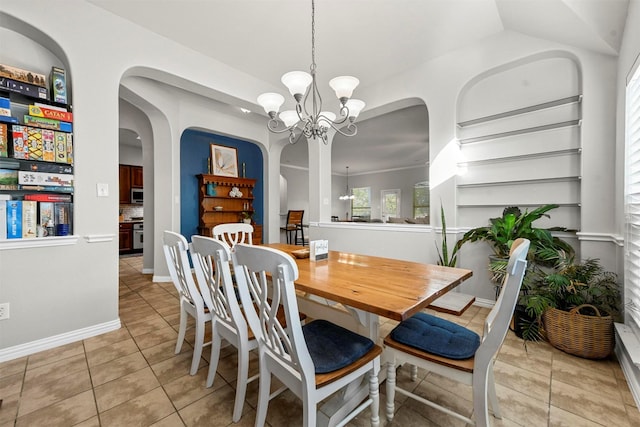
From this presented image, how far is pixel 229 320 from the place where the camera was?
59.3 inches

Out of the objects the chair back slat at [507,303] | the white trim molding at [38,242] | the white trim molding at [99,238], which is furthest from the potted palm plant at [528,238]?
the white trim molding at [38,242]

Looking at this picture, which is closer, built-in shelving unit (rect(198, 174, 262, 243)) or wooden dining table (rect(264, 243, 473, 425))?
wooden dining table (rect(264, 243, 473, 425))

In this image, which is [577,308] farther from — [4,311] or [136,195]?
[136,195]

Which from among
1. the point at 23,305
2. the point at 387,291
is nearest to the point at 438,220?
the point at 387,291

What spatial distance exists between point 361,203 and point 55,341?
945 centimetres

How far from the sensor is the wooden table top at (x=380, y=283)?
1093 millimetres

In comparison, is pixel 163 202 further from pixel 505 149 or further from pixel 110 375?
pixel 505 149

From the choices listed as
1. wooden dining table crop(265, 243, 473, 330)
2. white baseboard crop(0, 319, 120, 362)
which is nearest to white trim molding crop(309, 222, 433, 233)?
wooden dining table crop(265, 243, 473, 330)

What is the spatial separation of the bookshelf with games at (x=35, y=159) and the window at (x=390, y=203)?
8.83m

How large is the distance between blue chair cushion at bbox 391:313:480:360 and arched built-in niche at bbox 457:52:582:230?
200cm

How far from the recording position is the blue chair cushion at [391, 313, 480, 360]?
119 cm

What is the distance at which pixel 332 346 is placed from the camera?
1.24 m

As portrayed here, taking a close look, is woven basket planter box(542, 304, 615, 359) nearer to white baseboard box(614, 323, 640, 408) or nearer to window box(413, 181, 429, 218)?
white baseboard box(614, 323, 640, 408)

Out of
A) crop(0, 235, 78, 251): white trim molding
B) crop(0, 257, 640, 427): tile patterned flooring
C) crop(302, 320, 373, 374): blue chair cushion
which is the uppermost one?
crop(0, 235, 78, 251): white trim molding
